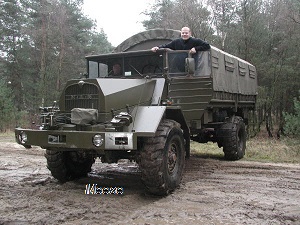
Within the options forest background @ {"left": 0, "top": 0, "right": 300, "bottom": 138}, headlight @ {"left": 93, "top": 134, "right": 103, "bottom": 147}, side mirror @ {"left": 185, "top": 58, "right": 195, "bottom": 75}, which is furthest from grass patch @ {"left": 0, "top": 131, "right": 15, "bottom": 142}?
headlight @ {"left": 93, "top": 134, "right": 103, "bottom": 147}

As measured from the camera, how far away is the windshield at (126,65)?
667 centimetres

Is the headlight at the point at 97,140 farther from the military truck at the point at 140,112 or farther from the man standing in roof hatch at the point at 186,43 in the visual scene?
the man standing in roof hatch at the point at 186,43

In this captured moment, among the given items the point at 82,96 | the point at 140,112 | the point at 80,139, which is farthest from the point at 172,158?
the point at 82,96

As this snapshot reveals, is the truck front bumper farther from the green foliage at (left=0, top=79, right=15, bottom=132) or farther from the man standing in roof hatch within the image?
the green foliage at (left=0, top=79, right=15, bottom=132)

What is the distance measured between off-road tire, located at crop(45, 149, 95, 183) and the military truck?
0.02 metres

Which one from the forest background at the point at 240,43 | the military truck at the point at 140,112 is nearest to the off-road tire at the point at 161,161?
the military truck at the point at 140,112

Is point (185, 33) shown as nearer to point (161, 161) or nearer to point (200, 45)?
point (200, 45)

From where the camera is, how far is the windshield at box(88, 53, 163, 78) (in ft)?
21.9

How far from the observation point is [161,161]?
502cm

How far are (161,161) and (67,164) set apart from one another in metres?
2.07

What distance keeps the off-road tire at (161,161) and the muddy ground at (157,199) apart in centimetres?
19

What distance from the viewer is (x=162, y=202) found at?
492 cm

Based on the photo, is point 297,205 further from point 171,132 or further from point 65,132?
point 65,132

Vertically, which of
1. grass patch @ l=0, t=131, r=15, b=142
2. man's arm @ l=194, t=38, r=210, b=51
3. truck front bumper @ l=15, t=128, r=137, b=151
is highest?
man's arm @ l=194, t=38, r=210, b=51
